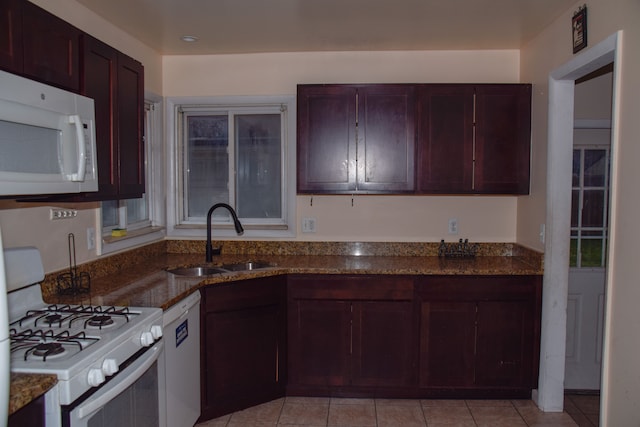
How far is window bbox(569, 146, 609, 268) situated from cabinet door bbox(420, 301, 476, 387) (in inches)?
40.4

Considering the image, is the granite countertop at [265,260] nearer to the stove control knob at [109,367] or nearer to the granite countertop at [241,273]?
the granite countertop at [241,273]

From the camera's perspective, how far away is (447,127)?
3244 mm

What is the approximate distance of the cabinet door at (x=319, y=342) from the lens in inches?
123

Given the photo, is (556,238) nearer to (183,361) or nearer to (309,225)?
(309,225)

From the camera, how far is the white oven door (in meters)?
1.58

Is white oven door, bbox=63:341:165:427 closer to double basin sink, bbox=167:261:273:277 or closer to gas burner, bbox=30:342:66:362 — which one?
gas burner, bbox=30:342:66:362

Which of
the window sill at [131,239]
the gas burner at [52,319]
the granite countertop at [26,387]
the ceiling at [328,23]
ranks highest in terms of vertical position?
the ceiling at [328,23]

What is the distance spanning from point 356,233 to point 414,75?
1.27 meters

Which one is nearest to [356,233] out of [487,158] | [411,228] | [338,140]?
[411,228]

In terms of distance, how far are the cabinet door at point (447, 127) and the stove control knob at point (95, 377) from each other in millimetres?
2410

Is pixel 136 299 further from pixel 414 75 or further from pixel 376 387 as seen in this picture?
pixel 414 75

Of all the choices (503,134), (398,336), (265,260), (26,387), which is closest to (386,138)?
(503,134)

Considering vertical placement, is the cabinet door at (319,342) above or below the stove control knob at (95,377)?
below

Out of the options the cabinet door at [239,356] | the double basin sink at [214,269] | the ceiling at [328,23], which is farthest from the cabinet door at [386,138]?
the cabinet door at [239,356]
